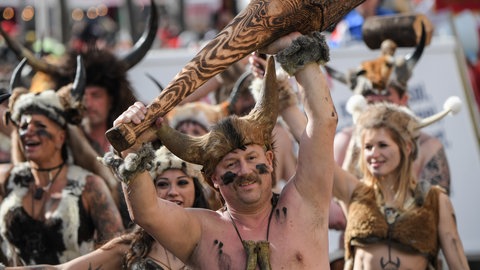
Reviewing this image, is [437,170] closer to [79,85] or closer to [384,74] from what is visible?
[384,74]

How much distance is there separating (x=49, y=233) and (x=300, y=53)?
2623mm

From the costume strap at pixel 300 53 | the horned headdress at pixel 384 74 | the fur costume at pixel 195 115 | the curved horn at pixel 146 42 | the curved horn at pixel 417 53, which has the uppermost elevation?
the curved horn at pixel 146 42

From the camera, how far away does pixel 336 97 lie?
36.4ft

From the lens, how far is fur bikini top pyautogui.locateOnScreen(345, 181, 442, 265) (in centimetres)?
712

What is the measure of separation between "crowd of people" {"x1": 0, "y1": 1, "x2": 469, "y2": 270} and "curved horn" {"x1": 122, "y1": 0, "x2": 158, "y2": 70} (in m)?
0.01

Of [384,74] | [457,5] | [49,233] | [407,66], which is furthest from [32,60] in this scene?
[457,5]

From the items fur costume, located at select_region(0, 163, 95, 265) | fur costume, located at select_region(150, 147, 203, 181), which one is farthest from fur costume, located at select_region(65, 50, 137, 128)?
fur costume, located at select_region(150, 147, 203, 181)

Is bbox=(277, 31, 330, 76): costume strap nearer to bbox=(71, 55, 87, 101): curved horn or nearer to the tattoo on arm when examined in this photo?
bbox=(71, 55, 87, 101): curved horn

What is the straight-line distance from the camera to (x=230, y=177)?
213 inches

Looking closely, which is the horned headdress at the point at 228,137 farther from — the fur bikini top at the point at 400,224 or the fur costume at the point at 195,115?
the fur costume at the point at 195,115

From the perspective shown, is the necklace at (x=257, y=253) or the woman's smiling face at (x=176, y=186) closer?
the necklace at (x=257, y=253)

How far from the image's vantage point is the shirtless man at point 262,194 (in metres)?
5.41

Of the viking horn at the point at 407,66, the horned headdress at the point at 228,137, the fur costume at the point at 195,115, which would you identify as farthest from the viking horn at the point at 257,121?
the viking horn at the point at 407,66

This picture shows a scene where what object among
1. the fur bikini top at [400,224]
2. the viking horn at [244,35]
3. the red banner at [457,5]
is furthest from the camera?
the red banner at [457,5]
